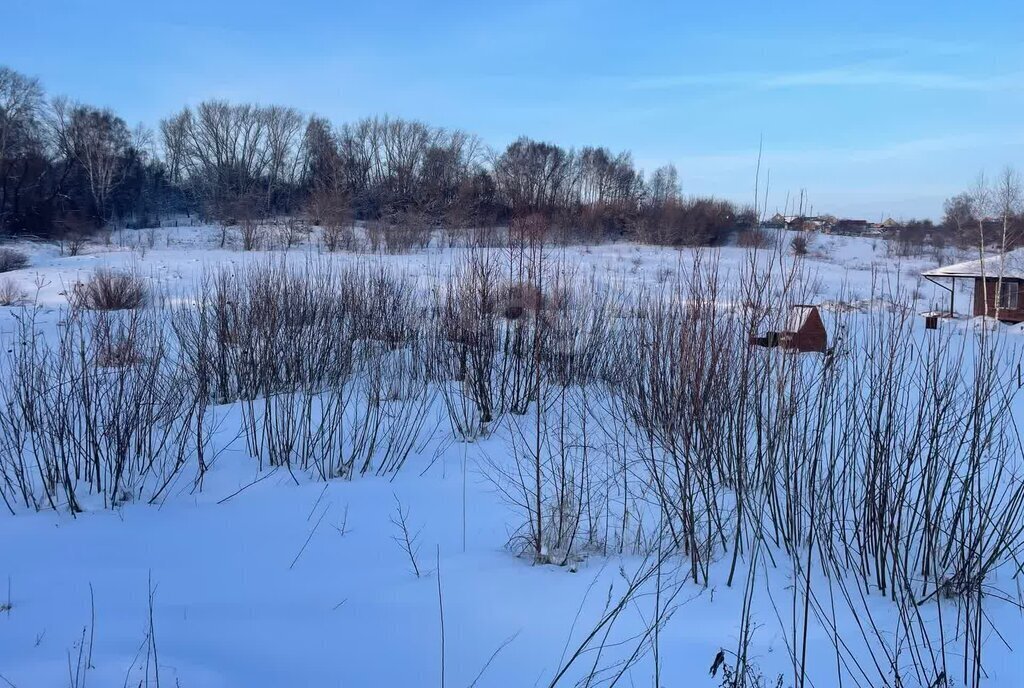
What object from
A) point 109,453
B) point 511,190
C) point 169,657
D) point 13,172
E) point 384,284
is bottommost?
point 169,657

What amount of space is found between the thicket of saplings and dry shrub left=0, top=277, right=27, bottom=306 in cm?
759

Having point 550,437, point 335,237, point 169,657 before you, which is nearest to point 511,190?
point 550,437

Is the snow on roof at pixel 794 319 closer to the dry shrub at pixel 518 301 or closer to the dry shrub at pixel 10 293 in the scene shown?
the dry shrub at pixel 518 301

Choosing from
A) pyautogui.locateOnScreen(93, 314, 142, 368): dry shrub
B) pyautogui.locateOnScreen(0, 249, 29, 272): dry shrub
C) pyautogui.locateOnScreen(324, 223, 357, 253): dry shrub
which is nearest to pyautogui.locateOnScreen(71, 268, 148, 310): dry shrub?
pyautogui.locateOnScreen(93, 314, 142, 368): dry shrub

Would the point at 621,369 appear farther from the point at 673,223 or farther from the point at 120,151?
the point at 120,151

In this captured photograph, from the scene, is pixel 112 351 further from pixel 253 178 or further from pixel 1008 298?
pixel 253 178

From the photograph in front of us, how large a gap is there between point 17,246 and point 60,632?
28097mm

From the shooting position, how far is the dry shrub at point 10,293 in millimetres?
12930

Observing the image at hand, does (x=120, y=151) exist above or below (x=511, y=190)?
above

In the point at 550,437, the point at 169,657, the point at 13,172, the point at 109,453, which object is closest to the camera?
the point at 169,657

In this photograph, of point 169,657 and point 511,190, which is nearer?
point 169,657

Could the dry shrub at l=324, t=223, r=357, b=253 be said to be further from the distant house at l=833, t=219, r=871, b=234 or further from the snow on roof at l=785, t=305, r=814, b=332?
the distant house at l=833, t=219, r=871, b=234

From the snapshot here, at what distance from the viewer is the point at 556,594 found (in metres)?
3.33

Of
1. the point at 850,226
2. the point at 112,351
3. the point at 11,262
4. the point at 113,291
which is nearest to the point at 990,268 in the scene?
the point at 113,291
